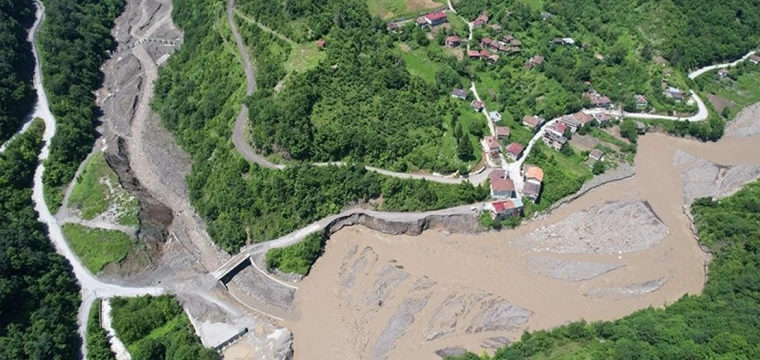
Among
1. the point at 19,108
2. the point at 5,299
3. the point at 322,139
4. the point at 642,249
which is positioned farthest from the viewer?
the point at 19,108

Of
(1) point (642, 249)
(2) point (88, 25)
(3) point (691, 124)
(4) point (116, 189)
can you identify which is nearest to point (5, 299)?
(4) point (116, 189)

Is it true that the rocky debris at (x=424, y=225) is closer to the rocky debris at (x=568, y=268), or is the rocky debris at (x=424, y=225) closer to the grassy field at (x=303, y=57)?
the rocky debris at (x=568, y=268)

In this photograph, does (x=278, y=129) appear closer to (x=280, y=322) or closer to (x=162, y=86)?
(x=280, y=322)

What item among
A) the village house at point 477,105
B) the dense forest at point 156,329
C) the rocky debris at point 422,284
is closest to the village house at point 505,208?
the rocky debris at point 422,284

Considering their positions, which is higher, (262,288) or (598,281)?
(262,288)

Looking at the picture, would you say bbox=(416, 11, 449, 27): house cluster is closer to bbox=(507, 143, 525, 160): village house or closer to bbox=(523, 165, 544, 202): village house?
bbox=(507, 143, 525, 160): village house

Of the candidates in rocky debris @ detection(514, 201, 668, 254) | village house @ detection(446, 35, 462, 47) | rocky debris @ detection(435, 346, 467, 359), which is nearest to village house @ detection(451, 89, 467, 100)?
village house @ detection(446, 35, 462, 47)

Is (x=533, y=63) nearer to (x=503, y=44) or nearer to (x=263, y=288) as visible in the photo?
(x=503, y=44)

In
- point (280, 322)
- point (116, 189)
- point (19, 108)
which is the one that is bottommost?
point (280, 322)
